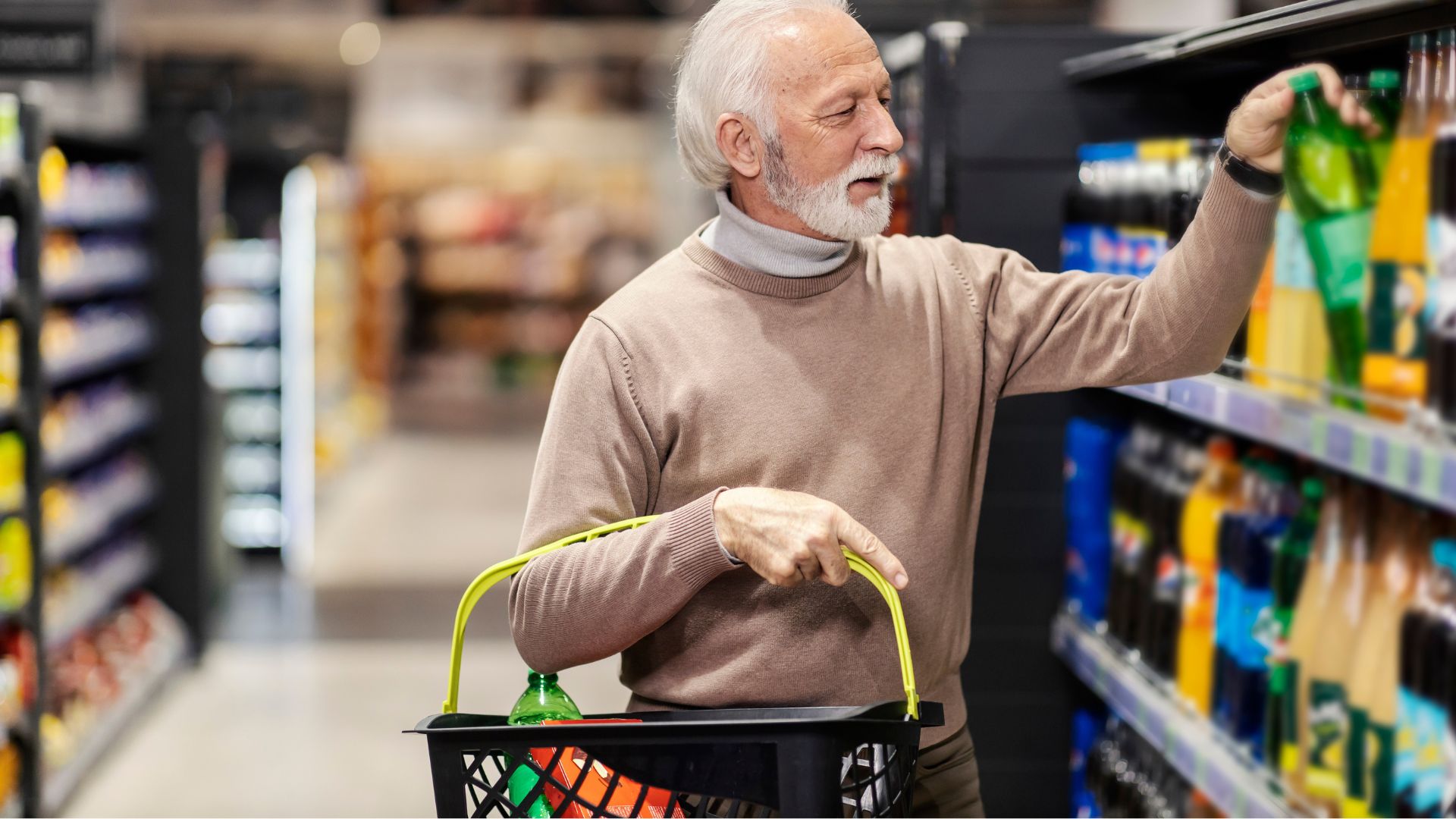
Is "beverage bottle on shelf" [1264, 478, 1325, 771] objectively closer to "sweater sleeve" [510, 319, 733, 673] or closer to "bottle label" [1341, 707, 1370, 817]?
"bottle label" [1341, 707, 1370, 817]

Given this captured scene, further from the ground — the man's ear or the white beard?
the man's ear

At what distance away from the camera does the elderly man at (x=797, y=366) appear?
1.72m

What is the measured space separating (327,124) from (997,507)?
10835mm

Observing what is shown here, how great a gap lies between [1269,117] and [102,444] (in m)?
5.04

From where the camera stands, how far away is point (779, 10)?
177cm

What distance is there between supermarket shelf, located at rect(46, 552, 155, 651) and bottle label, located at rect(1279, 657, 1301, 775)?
149 inches

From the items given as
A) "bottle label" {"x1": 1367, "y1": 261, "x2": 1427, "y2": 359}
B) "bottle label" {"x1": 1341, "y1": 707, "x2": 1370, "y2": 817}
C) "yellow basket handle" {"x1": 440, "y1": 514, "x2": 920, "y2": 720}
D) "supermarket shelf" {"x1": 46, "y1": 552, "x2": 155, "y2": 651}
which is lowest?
"supermarket shelf" {"x1": 46, "y1": 552, "x2": 155, "y2": 651}

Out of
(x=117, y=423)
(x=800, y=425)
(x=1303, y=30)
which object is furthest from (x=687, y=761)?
(x=117, y=423)

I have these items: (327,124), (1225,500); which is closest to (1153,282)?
(1225,500)

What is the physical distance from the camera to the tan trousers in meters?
1.95

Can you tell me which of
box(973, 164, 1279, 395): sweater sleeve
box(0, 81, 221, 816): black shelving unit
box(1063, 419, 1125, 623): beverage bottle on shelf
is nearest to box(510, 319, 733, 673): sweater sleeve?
box(973, 164, 1279, 395): sweater sleeve

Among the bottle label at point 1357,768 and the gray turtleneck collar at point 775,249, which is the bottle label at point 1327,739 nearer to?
the bottle label at point 1357,768

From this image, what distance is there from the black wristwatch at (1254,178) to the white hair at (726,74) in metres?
0.49

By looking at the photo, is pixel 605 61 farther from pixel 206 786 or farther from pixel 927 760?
pixel 927 760
